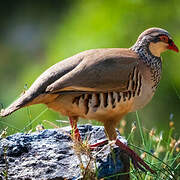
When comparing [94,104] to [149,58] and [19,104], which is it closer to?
[19,104]

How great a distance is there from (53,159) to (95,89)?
68 centimetres

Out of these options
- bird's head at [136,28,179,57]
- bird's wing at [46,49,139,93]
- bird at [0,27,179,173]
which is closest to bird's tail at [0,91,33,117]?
bird at [0,27,179,173]

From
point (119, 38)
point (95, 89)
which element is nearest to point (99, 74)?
point (95, 89)

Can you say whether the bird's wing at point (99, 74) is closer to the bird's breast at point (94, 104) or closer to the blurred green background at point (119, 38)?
the bird's breast at point (94, 104)

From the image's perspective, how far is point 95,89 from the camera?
5.12m

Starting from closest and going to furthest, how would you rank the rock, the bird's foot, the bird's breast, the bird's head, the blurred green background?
the rock, the bird's foot, the bird's breast, the bird's head, the blurred green background

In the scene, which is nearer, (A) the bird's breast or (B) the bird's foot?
(B) the bird's foot

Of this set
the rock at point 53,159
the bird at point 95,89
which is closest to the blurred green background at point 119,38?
the bird at point 95,89

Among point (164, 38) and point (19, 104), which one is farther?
point (164, 38)

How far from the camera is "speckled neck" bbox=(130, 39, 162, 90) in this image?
18.5 feet

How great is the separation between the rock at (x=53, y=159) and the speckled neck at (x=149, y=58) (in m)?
0.73

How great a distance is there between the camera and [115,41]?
30.3ft

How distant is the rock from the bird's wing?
388mm

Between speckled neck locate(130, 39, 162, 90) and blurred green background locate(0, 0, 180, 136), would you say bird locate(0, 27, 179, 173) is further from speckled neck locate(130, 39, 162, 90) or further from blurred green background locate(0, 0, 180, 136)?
blurred green background locate(0, 0, 180, 136)
